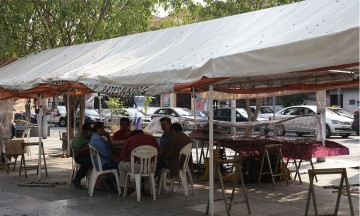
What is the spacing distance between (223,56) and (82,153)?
4.37 meters

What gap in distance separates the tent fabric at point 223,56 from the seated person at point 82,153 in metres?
1.19

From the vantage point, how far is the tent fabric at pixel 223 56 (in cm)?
546

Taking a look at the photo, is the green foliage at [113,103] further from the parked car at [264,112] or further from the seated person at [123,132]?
the seated person at [123,132]

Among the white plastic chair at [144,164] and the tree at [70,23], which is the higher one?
the tree at [70,23]

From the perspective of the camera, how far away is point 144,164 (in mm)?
8305

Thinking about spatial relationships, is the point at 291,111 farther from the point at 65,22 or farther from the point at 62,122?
the point at 62,122

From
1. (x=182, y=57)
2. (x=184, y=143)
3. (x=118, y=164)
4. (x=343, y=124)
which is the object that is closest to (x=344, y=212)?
(x=184, y=143)

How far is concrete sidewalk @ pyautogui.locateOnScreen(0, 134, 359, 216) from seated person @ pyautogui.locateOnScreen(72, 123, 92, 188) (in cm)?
30

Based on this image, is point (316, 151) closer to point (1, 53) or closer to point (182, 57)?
point (182, 57)

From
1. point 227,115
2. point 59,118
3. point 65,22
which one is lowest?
point 59,118

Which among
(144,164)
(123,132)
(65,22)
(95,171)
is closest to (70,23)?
(65,22)

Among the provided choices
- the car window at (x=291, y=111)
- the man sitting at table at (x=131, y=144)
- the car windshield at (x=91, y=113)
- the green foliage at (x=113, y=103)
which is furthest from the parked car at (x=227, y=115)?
the man sitting at table at (x=131, y=144)

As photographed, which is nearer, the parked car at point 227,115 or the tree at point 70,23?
the tree at point 70,23

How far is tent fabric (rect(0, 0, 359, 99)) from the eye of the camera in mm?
5457
